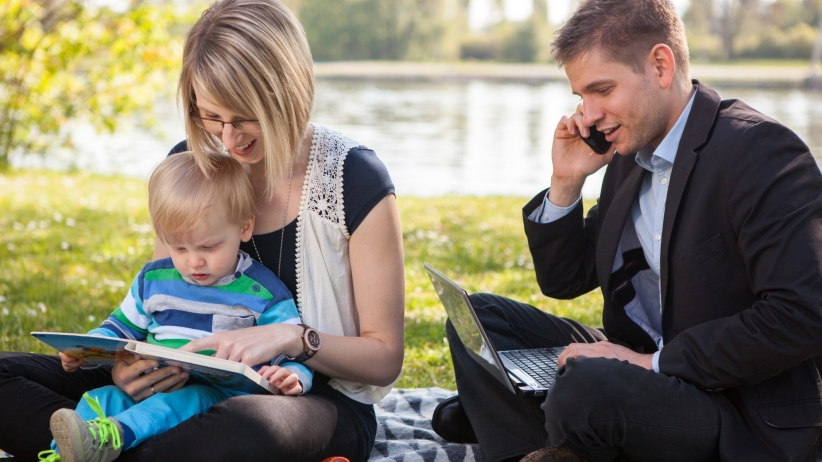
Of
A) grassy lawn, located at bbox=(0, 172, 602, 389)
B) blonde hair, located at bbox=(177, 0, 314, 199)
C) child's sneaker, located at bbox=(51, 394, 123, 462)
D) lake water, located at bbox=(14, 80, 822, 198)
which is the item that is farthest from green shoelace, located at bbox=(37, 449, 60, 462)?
lake water, located at bbox=(14, 80, 822, 198)

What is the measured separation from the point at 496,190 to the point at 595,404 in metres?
8.87

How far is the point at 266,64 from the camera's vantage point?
→ 8.02 feet

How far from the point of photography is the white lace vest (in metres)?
2.63

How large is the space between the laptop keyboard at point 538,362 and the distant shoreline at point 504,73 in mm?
31490

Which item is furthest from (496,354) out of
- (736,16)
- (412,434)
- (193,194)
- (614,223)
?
(736,16)

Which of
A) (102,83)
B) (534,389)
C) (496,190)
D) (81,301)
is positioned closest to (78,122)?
(102,83)

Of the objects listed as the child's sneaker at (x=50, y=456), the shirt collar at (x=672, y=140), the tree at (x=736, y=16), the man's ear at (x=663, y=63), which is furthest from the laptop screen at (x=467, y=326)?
the tree at (x=736, y=16)

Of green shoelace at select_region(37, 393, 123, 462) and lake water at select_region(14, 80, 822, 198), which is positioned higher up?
green shoelace at select_region(37, 393, 123, 462)

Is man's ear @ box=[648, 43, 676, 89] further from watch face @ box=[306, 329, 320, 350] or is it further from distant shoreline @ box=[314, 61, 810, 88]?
distant shoreline @ box=[314, 61, 810, 88]

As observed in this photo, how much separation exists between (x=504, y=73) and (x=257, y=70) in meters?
48.8

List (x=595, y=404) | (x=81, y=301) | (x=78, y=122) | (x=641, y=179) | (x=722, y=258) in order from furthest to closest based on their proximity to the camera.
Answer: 1. (x=78, y=122)
2. (x=81, y=301)
3. (x=641, y=179)
4. (x=722, y=258)
5. (x=595, y=404)

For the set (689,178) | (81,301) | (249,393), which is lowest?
(81,301)

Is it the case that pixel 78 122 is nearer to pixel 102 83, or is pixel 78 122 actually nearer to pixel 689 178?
pixel 102 83

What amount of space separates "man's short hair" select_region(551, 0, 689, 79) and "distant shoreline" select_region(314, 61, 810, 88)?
31.5 metres
